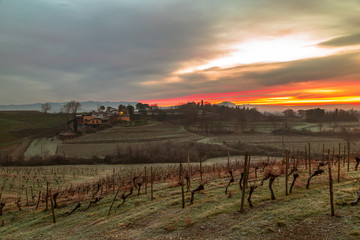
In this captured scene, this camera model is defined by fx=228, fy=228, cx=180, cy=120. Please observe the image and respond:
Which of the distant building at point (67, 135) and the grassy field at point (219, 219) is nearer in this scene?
the grassy field at point (219, 219)

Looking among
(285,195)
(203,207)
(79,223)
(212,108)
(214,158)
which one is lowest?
(214,158)

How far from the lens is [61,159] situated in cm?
4656

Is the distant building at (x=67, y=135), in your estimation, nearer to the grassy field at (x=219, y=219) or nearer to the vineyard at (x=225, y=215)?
the vineyard at (x=225, y=215)

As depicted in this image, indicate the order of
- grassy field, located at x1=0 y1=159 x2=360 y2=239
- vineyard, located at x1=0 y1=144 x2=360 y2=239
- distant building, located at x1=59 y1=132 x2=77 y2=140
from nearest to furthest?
grassy field, located at x1=0 y1=159 x2=360 y2=239 → vineyard, located at x1=0 y1=144 x2=360 y2=239 → distant building, located at x1=59 y1=132 x2=77 y2=140

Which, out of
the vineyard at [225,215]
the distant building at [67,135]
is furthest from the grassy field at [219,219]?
the distant building at [67,135]

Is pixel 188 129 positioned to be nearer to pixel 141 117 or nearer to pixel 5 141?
pixel 141 117

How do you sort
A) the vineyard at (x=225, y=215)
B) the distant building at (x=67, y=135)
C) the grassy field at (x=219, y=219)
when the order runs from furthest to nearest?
the distant building at (x=67, y=135)
the vineyard at (x=225, y=215)
the grassy field at (x=219, y=219)

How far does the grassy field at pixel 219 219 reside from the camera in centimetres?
720

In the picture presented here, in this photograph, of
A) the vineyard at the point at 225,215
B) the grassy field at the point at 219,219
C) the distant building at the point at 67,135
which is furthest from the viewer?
the distant building at the point at 67,135

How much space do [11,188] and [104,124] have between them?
57571mm

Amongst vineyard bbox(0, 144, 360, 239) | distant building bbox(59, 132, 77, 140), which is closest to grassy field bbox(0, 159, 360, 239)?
vineyard bbox(0, 144, 360, 239)

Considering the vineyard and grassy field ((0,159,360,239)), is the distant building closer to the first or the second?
the vineyard

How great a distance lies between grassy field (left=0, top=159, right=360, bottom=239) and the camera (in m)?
7.20

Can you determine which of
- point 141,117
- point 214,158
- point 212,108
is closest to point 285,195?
point 214,158
